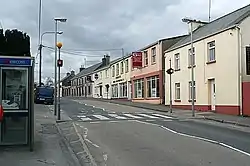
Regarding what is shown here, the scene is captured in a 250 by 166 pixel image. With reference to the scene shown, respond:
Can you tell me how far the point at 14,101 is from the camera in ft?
37.8

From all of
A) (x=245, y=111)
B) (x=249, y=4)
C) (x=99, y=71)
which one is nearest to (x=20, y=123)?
(x=245, y=111)

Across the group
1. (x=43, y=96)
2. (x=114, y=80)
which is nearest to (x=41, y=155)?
(x=43, y=96)

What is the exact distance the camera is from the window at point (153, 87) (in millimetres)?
44375

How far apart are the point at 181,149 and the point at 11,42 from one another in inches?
265

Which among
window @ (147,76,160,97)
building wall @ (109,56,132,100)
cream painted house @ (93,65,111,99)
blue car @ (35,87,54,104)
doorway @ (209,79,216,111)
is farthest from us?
cream painted house @ (93,65,111,99)

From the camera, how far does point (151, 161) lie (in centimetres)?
1024

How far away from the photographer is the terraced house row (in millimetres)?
26922

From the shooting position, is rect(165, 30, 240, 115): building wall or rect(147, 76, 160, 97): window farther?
rect(147, 76, 160, 97): window

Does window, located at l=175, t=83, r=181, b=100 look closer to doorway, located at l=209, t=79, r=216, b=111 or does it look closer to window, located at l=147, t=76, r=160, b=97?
doorway, located at l=209, t=79, r=216, b=111

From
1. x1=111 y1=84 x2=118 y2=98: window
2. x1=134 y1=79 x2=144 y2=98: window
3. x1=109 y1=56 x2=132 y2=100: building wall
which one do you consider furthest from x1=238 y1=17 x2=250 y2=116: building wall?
x1=111 y1=84 x2=118 y2=98: window

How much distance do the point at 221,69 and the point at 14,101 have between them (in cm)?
2007

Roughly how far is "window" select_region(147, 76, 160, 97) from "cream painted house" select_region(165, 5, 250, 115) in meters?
8.11

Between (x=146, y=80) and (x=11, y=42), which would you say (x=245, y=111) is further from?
(x=146, y=80)

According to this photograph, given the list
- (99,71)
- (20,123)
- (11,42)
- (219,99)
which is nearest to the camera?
(20,123)
